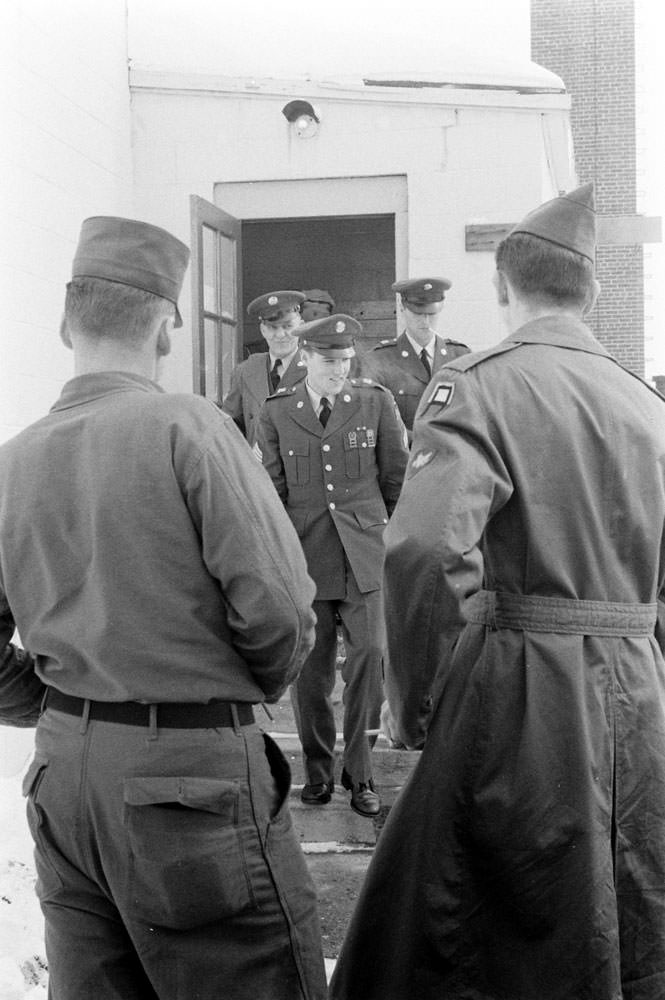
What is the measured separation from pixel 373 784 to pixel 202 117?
4.49 m

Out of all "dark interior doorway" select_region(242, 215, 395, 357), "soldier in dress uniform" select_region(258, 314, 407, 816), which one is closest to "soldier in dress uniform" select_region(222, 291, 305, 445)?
"soldier in dress uniform" select_region(258, 314, 407, 816)

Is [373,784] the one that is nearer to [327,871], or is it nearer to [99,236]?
[327,871]

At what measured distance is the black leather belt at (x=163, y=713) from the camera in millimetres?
1989

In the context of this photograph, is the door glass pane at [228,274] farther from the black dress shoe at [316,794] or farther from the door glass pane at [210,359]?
the black dress shoe at [316,794]

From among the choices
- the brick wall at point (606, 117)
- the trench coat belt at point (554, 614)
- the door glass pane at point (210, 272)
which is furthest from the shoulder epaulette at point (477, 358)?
the brick wall at point (606, 117)

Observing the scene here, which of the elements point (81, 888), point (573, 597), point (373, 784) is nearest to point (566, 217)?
point (573, 597)

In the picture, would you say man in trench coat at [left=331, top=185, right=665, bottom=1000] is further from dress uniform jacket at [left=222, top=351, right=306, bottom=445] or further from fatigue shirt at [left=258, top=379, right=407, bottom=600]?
dress uniform jacket at [left=222, top=351, right=306, bottom=445]

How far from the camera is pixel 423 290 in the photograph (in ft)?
20.3

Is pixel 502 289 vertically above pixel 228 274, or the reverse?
pixel 228 274

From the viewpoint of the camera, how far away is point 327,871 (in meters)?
4.34

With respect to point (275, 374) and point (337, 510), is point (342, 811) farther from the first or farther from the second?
point (275, 374)

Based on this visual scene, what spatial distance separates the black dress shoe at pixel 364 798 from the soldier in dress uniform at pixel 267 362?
223cm

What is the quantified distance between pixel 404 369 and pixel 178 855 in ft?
15.0

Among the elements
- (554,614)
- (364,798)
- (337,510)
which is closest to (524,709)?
(554,614)
